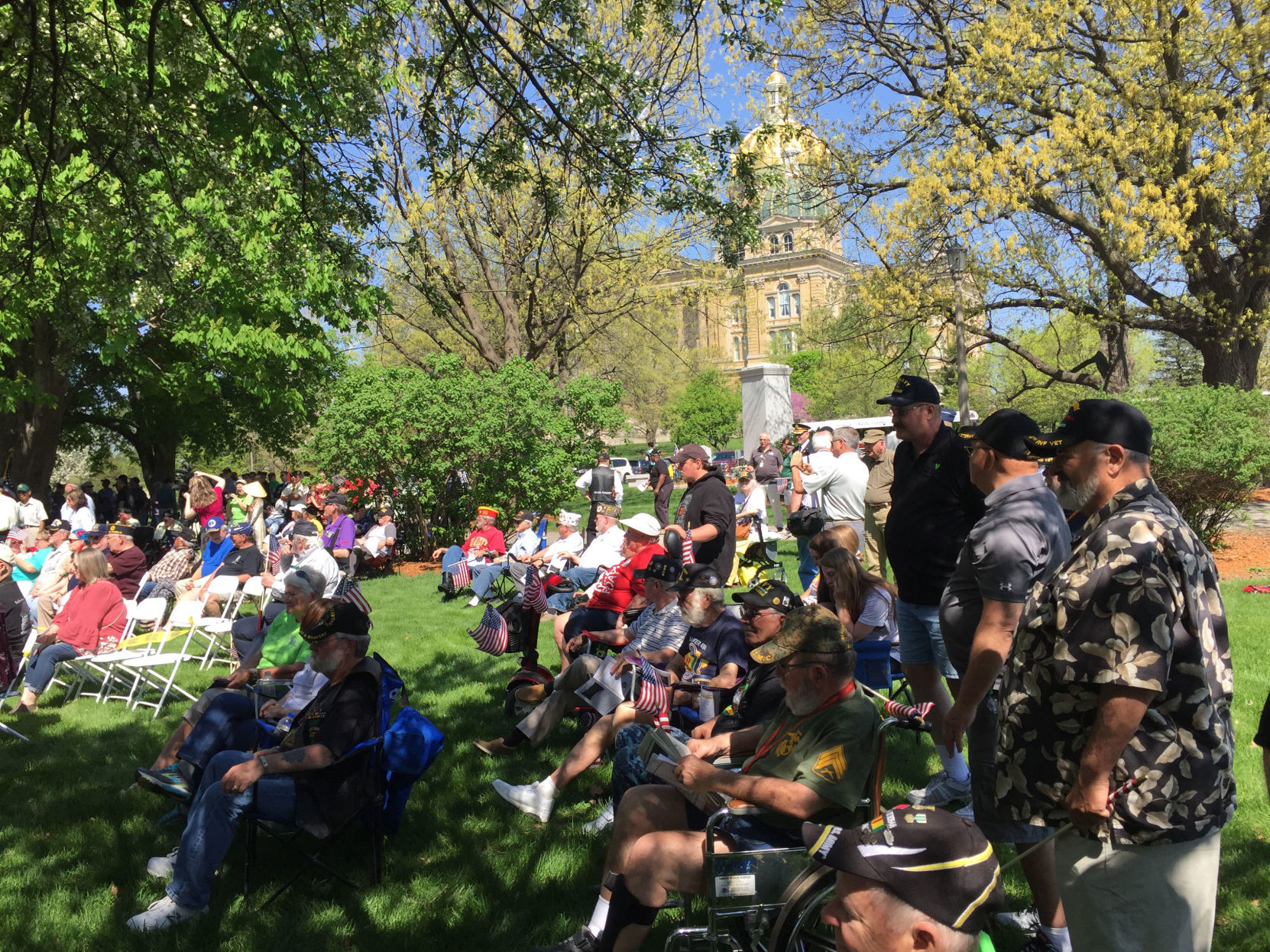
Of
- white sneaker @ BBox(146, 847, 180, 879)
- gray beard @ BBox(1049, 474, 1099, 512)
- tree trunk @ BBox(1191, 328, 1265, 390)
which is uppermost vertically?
tree trunk @ BBox(1191, 328, 1265, 390)

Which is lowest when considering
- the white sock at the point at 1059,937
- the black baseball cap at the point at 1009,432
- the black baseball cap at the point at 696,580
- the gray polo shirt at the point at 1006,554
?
the white sock at the point at 1059,937

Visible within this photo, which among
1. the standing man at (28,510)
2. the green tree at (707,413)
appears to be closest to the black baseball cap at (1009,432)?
the standing man at (28,510)

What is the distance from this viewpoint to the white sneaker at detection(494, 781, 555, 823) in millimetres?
4770

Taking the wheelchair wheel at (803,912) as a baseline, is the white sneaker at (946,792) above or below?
below

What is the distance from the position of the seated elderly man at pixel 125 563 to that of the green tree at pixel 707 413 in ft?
139

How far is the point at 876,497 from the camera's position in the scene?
8.15m

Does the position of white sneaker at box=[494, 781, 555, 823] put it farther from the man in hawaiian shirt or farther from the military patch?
the man in hawaiian shirt

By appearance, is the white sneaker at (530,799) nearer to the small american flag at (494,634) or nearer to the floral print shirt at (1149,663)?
the small american flag at (494,634)

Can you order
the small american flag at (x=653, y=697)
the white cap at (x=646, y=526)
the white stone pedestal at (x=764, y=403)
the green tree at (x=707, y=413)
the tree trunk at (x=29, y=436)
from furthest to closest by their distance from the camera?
1. the green tree at (x=707, y=413)
2. the white stone pedestal at (x=764, y=403)
3. the tree trunk at (x=29, y=436)
4. the white cap at (x=646, y=526)
5. the small american flag at (x=653, y=697)

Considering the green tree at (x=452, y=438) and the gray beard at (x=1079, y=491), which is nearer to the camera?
the gray beard at (x=1079, y=491)

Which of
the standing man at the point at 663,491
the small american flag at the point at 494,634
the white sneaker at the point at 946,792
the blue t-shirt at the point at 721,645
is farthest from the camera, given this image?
the standing man at the point at 663,491

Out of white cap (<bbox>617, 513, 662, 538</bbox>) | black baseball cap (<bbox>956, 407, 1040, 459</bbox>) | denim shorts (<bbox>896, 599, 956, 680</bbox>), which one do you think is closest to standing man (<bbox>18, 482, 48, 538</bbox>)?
white cap (<bbox>617, 513, 662, 538</bbox>)

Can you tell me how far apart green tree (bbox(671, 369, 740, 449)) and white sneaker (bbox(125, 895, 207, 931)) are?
158 feet

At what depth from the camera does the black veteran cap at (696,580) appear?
516cm
